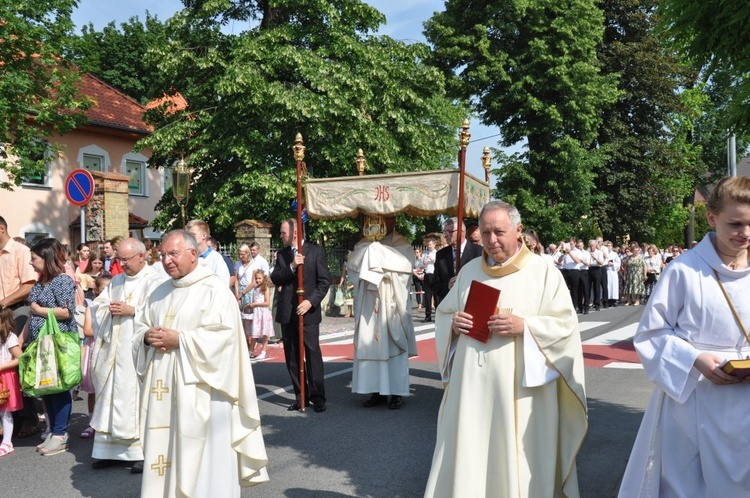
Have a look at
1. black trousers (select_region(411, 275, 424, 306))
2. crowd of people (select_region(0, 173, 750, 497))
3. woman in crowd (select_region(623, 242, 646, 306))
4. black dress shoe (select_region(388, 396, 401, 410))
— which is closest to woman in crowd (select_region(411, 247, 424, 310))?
→ black trousers (select_region(411, 275, 424, 306))

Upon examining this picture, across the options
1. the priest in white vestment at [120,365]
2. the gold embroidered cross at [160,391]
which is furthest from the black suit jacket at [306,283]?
the gold embroidered cross at [160,391]

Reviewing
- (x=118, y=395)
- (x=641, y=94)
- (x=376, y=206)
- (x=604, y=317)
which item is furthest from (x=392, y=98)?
(x=118, y=395)

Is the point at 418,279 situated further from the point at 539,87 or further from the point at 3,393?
the point at 3,393

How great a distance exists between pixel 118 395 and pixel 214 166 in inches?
740

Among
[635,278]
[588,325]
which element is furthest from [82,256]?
[635,278]

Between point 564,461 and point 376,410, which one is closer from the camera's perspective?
point 564,461

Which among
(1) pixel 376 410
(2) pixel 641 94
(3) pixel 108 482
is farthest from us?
(2) pixel 641 94

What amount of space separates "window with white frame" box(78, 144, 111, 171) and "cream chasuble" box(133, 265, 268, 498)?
2735 centimetres

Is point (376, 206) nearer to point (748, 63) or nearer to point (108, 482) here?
point (108, 482)

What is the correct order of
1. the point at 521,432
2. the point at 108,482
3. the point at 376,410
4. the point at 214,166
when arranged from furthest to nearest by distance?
the point at 214,166 → the point at 376,410 → the point at 108,482 → the point at 521,432

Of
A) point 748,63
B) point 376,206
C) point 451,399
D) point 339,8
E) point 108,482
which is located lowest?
point 108,482

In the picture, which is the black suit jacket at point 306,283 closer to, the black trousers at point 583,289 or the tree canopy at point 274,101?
the black trousers at point 583,289

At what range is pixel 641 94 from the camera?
103ft

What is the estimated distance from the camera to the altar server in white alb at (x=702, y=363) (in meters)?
3.21
